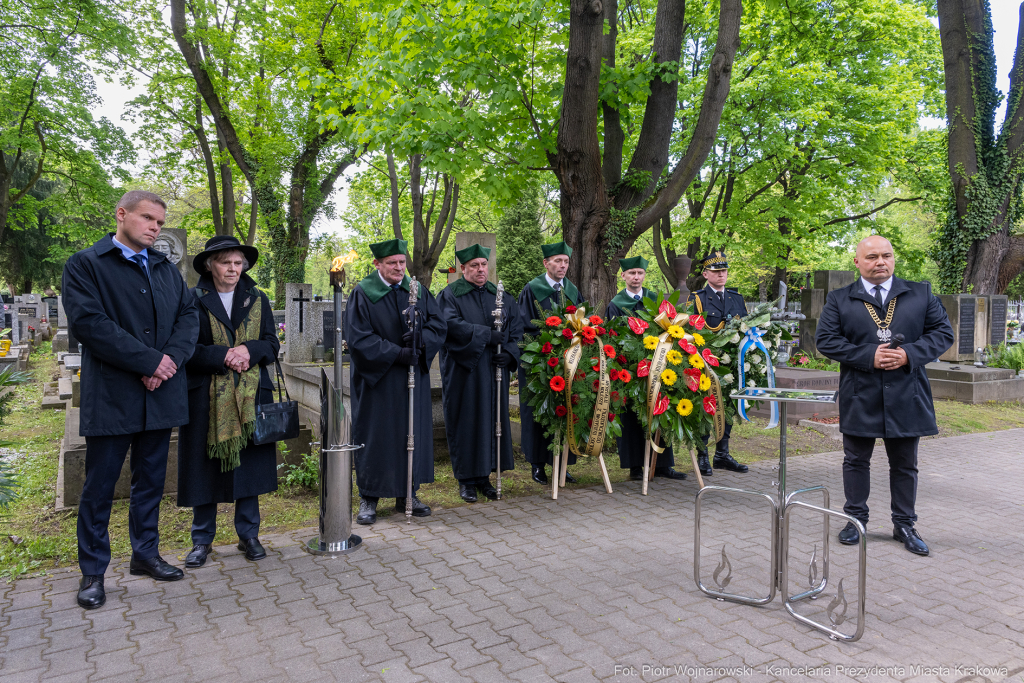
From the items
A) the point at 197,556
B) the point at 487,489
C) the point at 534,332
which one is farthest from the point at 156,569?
the point at 534,332

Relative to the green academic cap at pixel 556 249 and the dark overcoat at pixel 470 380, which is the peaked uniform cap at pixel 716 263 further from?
the dark overcoat at pixel 470 380

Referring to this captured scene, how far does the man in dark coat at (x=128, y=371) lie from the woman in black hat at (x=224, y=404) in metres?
0.21

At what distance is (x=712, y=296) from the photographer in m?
7.04

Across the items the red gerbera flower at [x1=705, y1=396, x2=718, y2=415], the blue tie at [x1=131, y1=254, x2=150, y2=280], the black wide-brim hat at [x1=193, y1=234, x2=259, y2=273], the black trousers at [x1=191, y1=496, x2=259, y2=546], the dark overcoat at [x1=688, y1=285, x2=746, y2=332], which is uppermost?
the black wide-brim hat at [x1=193, y1=234, x2=259, y2=273]

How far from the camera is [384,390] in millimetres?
5336

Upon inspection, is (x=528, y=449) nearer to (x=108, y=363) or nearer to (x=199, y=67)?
(x=108, y=363)

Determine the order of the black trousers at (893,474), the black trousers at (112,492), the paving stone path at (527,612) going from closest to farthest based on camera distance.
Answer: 1. the paving stone path at (527,612)
2. the black trousers at (112,492)
3. the black trousers at (893,474)

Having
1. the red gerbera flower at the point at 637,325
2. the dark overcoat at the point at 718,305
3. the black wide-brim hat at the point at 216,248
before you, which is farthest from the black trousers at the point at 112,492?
the dark overcoat at the point at 718,305

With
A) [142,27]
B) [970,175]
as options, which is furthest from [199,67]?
[970,175]

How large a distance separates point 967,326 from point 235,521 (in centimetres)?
1346

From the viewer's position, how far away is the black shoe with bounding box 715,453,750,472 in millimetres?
6965

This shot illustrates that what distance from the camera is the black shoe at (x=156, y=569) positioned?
404 centimetres

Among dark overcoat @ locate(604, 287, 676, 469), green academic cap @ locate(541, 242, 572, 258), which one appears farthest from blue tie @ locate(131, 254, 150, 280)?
dark overcoat @ locate(604, 287, 676, 469)

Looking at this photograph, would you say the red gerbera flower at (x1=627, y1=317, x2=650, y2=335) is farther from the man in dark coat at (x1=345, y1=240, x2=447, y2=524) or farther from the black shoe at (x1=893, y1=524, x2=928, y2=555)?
the black shoe at (x1=893, y1=524, x2=928, y2=555)
